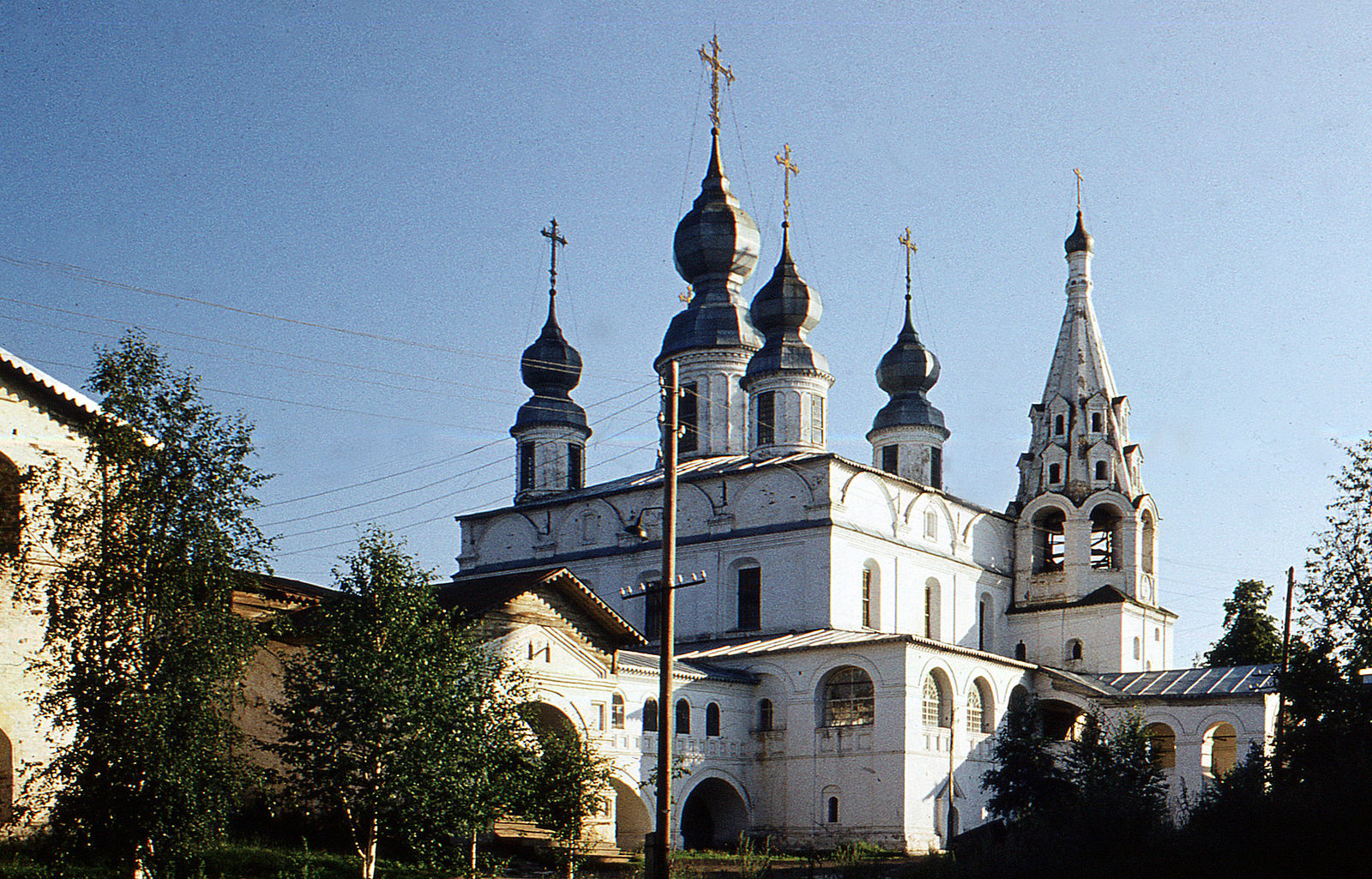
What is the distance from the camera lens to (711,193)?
41750 millimetres

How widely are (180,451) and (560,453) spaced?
26519 millimetres

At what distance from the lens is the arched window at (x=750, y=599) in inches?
1395

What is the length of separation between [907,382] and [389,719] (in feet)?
92.4

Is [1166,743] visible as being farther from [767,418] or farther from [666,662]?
[666,662]

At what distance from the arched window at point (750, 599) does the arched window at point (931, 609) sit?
4.85 meters

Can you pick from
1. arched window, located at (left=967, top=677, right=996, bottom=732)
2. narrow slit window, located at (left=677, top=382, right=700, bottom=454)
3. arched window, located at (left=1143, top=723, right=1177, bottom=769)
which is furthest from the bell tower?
narrow slit window, located at (left=677, top=382, right=700, bottom=454)

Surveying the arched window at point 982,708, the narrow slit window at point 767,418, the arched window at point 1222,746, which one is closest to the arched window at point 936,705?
the arched window at point 982,708

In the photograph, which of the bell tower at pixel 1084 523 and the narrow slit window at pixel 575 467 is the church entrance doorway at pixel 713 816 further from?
the narrow slit window at pixel 575 467

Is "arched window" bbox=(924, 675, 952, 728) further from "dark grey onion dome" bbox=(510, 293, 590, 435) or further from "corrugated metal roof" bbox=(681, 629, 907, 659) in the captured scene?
"dark grey onion dome" bbox=(510, 293, 590, 435)

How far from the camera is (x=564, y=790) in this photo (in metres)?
20.9

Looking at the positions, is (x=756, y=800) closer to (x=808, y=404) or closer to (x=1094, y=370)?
(x=808, y=404)

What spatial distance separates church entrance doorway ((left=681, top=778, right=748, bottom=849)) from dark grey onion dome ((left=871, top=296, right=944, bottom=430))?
46.0 ft

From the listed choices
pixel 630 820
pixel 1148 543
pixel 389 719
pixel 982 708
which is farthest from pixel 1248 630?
pixel 389 719

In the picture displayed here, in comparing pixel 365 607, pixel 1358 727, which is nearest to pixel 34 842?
pixel 365 607
